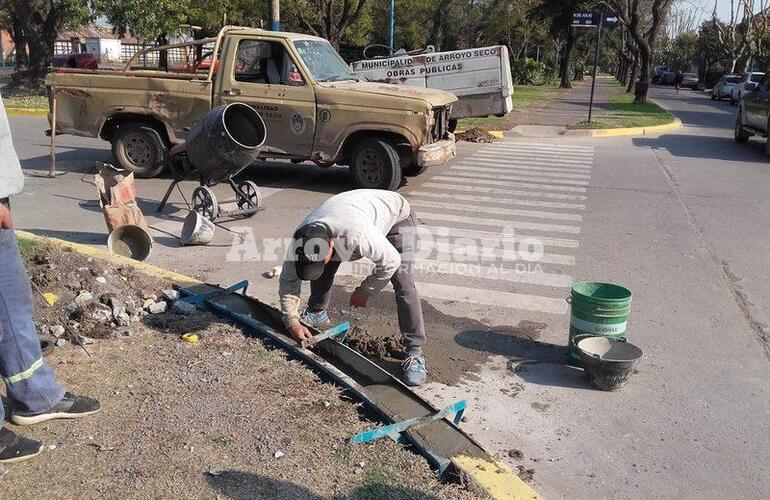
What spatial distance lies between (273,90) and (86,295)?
5.39m

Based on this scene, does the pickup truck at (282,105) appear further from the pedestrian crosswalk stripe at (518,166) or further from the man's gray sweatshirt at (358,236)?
the man's gray sweatshirt at (358,236)

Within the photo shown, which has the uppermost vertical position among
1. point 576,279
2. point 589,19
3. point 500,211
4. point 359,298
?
point 589,19

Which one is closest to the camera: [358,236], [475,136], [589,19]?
[358,236]

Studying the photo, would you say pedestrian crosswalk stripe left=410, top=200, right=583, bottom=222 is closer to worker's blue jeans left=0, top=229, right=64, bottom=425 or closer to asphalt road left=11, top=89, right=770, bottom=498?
asphalt road left=11, top=89, right=770, bottom=498

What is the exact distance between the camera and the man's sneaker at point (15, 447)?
10.2ft

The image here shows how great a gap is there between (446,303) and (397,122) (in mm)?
4002

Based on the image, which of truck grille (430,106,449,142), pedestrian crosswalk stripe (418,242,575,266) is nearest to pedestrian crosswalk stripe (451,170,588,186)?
truck grille (430,106,449,142)

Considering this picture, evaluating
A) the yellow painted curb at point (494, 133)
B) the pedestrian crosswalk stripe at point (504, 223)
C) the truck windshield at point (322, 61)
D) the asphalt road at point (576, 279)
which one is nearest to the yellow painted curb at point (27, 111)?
the asphalt road at point (576, 279)

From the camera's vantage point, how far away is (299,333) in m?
A: 4.23

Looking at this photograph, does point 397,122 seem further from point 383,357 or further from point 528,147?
point 528,147

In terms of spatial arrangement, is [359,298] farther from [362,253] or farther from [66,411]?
[66,411]

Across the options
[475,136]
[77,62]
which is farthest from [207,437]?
[77,62]

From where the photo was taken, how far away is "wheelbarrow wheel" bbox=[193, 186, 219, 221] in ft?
25.6

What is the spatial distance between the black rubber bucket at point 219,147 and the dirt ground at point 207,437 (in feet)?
11.8
